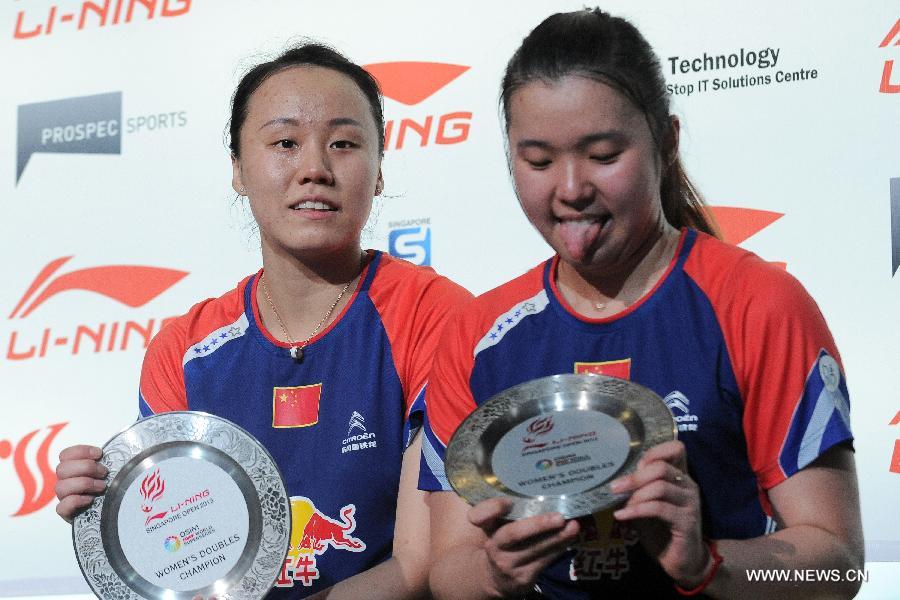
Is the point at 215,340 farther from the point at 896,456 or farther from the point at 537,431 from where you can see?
the point at 896,456

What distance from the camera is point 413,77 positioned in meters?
2.84

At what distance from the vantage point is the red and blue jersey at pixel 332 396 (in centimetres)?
171

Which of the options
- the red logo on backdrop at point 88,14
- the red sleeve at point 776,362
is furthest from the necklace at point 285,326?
the red logo on backdrop at point 88,14

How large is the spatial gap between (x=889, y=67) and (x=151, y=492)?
1733 mm

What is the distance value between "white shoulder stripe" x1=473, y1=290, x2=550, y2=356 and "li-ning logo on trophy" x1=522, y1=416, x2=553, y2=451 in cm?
22

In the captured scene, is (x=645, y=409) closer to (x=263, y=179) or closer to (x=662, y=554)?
(x=662, y=554)

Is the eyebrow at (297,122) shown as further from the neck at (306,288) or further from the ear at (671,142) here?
the ear at (671,142)

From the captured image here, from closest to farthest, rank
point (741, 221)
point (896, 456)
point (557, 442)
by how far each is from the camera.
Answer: point (557, 442) < point (896, 456) < point (741, 221)

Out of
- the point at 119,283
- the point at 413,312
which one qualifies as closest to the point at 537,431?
the point at 413,312

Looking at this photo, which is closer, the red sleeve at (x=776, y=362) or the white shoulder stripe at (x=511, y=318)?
the red sleeve at (x=776, y=362)

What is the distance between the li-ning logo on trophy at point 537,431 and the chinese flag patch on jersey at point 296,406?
54 centimetres

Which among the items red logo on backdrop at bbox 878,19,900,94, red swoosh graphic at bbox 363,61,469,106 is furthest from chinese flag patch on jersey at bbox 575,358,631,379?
red swoosh graphic at bbox 363,61,469,106

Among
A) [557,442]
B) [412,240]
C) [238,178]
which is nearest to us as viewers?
[557,442]

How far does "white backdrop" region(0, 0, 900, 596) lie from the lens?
2.41m
